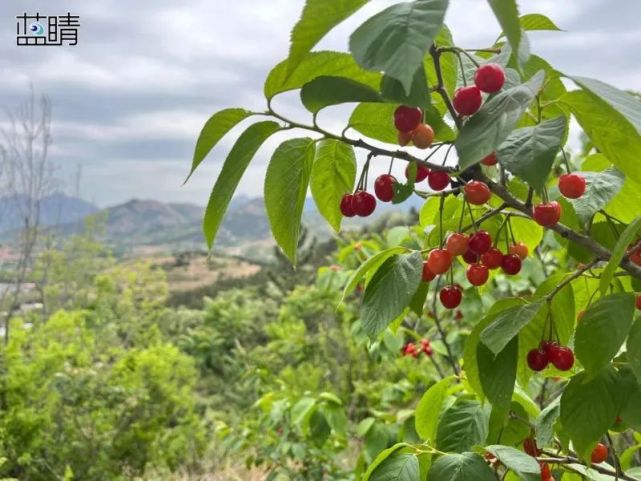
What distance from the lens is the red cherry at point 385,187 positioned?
68 cm

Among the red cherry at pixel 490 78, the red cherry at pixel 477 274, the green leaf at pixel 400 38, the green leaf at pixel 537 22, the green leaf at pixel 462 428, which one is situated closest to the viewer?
the green leaf at pixel 400 38

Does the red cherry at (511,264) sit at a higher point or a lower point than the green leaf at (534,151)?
lower

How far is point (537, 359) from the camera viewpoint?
2.31 ft

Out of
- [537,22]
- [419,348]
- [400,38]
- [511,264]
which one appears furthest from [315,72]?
[419,348]

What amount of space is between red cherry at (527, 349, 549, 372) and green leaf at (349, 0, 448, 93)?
0.44 m

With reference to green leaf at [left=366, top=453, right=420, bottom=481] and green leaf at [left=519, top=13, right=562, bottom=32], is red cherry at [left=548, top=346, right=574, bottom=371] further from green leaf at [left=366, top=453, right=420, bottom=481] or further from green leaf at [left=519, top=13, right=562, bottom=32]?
green leaf at [left=519, top=13, right=562, bottom=32]

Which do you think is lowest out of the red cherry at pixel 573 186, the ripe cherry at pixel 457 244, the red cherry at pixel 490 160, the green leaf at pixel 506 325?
the green leaf at pixel 506 325

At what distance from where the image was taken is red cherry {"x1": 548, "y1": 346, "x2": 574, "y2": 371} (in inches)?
27.2

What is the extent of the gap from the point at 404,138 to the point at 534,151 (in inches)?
5.0

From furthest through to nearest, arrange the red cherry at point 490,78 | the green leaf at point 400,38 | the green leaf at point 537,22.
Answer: the green leaf at point 537,22, the red cherry at point 490,78, the green leaf at point 400,38

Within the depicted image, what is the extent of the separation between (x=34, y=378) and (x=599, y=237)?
16.5ft

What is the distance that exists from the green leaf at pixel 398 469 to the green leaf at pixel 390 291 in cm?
20

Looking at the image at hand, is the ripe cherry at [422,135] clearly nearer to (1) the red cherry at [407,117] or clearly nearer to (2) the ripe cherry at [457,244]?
(1) the red cherry at [407,117]

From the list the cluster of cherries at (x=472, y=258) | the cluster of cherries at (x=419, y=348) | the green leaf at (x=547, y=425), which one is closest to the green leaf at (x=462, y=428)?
the green leaf at (x=547, y=425)
